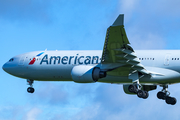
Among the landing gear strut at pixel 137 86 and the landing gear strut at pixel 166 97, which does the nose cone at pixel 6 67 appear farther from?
the landing gear strut at pixel 166 97

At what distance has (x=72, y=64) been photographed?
3256 centimetres

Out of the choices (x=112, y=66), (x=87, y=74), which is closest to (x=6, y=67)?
(x=87, y=74)

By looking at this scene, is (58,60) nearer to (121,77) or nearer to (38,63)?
(38,63)

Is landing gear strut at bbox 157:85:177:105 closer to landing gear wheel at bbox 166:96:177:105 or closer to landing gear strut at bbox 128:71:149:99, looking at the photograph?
landing gear wheel at bbox 166:96:177:105

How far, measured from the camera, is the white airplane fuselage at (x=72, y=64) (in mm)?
29688

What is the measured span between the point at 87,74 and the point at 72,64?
456 centimetres

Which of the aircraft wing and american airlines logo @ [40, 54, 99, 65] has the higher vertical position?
american airlines logo @ [40, 54, 99, 65]

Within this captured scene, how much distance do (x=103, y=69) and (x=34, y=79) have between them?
30.6 feet

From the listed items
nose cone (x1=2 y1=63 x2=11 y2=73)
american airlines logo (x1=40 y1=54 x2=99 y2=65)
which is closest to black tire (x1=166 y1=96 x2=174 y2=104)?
american airlines logo (x1=40 y1=54 x2=99 y2=65)

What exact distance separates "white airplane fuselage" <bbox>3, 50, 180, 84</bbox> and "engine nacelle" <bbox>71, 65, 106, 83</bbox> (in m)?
0.82

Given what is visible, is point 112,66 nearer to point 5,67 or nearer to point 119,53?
point 119,53

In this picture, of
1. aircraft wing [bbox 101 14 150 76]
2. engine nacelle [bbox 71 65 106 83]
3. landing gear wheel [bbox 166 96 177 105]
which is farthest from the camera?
landing gear wheel [bbox 166 96 177 105]

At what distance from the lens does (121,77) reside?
100ft

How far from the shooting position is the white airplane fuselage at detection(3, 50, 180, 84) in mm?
29688
